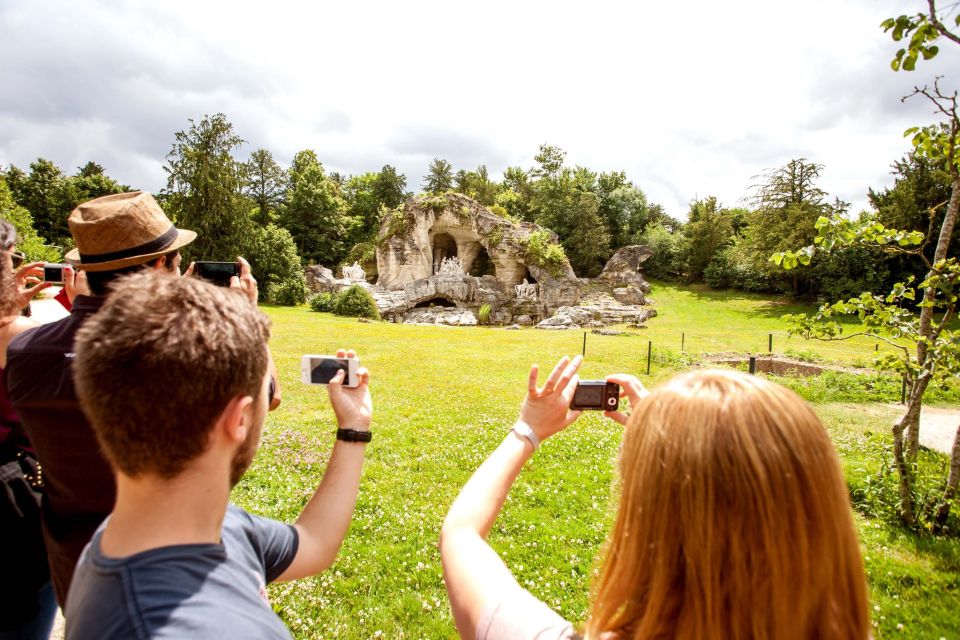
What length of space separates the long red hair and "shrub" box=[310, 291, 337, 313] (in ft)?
111

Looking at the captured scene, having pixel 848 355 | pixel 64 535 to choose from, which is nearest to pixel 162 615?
pixel 64 535

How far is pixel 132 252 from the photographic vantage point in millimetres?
2230

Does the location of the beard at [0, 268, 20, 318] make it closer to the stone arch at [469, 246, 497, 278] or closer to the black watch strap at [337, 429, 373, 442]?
the black watch strap at [337, 429, 373, 442]

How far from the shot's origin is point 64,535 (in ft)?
6.58

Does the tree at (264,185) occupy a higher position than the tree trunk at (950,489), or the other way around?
the tree at (264,185)

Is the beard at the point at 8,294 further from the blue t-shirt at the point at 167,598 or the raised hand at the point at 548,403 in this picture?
the raised hand at the point at 548,403

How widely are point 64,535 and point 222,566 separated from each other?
1510mm

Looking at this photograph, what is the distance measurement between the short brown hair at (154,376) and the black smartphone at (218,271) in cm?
199

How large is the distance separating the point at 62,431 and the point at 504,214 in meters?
44.7

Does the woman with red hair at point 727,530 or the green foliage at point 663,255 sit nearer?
the woman with red hair at point 727,530

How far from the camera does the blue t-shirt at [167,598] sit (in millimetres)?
976

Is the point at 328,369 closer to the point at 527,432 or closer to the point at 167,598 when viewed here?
the point at 527,432

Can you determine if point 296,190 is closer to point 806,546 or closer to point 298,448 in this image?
point 298,448

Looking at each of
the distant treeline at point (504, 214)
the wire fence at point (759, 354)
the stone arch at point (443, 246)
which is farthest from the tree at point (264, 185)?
the wire fence at point (759, 354)
